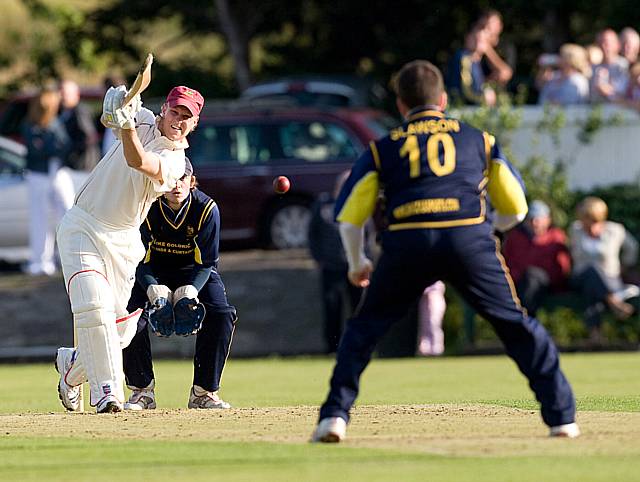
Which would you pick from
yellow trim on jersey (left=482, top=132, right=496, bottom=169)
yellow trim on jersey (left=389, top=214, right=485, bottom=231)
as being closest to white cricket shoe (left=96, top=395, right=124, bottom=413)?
yellow trim on jersey (left=389, top=214, right=485, bottom=231)

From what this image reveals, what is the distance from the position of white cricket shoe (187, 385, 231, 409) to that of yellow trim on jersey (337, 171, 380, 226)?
2.95 m

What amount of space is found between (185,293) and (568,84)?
39.1ft

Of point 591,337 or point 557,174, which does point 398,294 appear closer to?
point 591,337

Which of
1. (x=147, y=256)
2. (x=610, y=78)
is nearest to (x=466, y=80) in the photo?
(x=610, y=78)

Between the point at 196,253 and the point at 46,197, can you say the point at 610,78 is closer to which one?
the point at 46,197

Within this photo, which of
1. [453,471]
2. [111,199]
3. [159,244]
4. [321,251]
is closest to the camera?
[453,471]

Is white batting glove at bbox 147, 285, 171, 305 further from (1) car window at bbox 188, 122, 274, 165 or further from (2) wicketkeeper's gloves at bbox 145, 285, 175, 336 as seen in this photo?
(1) car window at bbox 188, 122, 274, 165

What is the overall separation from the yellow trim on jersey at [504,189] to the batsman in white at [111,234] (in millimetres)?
2151

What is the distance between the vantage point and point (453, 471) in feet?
23.2

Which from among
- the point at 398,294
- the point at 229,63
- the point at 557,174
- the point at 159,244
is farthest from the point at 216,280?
the point at 229,63

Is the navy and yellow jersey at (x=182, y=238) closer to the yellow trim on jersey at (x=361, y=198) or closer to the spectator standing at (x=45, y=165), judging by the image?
the yellow trim on jersey at (x=361, y=198)

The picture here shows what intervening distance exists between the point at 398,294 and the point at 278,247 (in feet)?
45.9

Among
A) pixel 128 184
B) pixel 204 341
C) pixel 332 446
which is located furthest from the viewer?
pixel 204 341

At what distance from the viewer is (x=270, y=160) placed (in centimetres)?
2178
